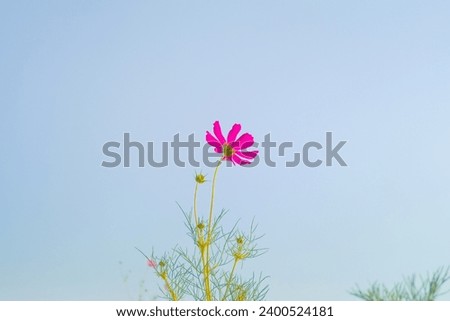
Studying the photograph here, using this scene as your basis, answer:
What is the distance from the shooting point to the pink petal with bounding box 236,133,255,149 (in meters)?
1.98

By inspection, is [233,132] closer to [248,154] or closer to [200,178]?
[248,154]

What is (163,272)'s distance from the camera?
1885 millimetres

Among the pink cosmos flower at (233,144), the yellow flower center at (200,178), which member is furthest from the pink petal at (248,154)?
the yellow flower center at (200,178)

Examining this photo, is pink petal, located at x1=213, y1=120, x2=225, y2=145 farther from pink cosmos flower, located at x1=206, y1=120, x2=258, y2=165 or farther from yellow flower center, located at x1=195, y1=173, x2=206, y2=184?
yellow flower center, located at x1=195, y1=173, x2=206, y2=184

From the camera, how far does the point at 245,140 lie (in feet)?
6.51

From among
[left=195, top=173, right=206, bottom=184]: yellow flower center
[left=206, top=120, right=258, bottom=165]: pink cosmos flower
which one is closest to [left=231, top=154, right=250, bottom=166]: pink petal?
[left=206, top=120, right=258, bottom=165]: pink cosmos flower

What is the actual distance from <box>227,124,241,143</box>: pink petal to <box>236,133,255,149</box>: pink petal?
0.02 metres

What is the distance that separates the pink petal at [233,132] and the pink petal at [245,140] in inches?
0.7

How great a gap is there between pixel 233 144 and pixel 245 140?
1.7 inches

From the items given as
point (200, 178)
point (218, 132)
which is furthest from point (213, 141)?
point (200, 178)
